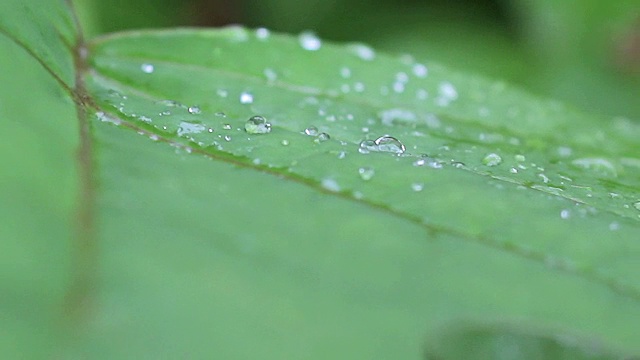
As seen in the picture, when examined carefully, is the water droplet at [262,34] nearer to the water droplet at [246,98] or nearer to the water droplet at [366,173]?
the water droplet at [246,98]

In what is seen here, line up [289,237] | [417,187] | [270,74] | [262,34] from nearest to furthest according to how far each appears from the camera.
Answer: [289,237]
[417,187]
[270,74]
[262,34]

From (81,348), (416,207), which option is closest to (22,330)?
(81,348)

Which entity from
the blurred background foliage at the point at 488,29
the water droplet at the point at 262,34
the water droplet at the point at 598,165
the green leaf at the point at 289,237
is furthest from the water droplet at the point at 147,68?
the blurred background foliage at the point at 488,29

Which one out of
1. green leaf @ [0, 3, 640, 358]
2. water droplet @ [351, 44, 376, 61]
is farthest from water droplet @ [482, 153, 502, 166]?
water droplet @ [351, 44, 376, 61]

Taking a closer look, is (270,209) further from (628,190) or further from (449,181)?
(628,190)

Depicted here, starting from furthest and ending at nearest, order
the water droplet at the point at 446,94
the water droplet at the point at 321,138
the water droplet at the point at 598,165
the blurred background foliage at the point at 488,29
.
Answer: the blurred background foliage at the point at 488,29 < the water droplet at the point at 446,94 < the water droplet at the point at 598,165 < the water droplet at the point at 321,138

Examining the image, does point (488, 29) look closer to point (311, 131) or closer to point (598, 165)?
point (598, 165)

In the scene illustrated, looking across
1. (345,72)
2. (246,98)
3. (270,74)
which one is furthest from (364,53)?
(246,98)
